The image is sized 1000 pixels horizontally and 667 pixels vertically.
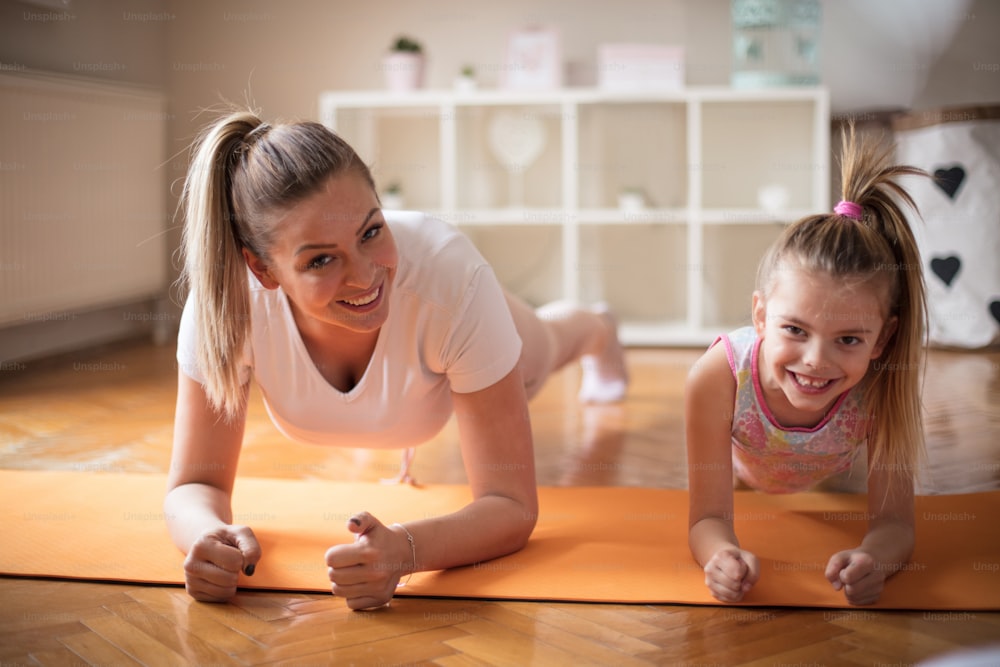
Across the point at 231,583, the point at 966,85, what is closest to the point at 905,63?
the point at 966,85

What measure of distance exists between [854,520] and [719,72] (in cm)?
288

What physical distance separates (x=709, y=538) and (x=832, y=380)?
272 millimetres

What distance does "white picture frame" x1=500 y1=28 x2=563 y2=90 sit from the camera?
3.98 metres

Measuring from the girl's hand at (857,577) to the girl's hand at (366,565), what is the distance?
21.3 inches

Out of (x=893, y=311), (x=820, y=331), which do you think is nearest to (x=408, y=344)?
(x=820, y=331)

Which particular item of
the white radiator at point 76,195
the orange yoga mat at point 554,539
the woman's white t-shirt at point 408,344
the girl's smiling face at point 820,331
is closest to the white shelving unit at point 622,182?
the white radiator at point 76,195

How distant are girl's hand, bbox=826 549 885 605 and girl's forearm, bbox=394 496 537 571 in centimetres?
42

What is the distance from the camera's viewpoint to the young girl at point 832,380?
4.35ft

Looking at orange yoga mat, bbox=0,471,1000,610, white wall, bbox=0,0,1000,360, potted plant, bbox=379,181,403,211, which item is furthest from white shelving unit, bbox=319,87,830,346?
orange yoga mat, bbox=0,471,1000,610

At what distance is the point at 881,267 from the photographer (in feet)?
4.42

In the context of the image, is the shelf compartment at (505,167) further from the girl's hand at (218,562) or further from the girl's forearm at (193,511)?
the girl's hand at (218,562)

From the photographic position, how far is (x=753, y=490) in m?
1.83

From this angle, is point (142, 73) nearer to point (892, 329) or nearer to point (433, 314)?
point (433, 314)

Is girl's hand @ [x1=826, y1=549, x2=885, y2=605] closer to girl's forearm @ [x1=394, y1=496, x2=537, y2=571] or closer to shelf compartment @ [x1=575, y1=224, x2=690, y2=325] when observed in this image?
girl's forearm @ [x1=394, y1=496, x2=537, y2=571]
